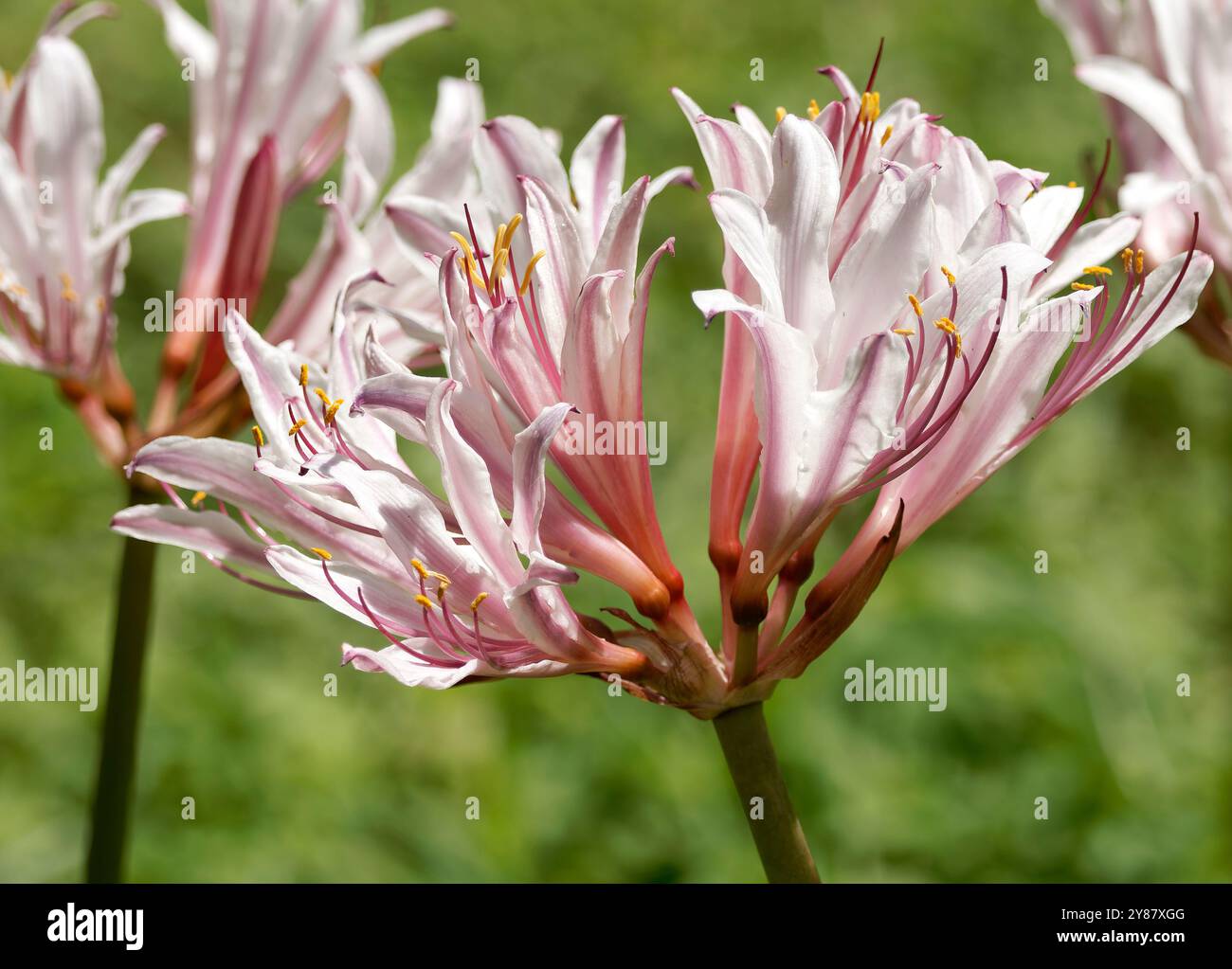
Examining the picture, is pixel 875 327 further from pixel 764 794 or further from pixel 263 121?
pixel 263 121

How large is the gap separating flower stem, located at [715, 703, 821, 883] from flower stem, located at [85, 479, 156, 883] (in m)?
0.74

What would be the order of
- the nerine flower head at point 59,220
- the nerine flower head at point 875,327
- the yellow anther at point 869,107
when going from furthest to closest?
the nerine flower head at point 59,220, the yellow anther at point 869,107, the nerine flower head at point 875,327

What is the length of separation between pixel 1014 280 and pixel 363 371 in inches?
19.5

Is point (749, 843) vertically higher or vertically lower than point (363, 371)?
lower

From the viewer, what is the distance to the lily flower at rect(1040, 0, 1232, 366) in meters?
1.38

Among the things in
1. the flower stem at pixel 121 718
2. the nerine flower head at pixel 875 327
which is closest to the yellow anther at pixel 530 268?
the nerine flower head at pixel 875 327

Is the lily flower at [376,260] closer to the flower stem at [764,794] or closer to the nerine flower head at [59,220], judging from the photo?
the nerine flower head at [59,220]

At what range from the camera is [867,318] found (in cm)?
96

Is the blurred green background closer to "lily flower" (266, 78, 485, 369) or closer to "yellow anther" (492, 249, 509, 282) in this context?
"lily flower" (266, 78, 485, 369)

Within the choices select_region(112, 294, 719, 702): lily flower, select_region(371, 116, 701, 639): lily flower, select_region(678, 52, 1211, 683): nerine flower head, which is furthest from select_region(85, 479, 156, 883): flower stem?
select_region(678, 52, 1211, 683): nerine flower head

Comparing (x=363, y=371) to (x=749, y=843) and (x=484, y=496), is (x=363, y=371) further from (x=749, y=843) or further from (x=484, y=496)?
(x=749, y=843)

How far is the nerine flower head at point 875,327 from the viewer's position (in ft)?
3.05

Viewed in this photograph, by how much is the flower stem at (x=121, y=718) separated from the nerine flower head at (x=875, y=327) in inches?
28.6
